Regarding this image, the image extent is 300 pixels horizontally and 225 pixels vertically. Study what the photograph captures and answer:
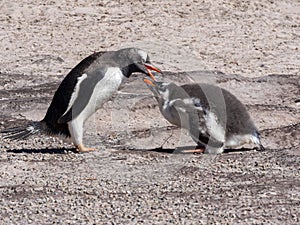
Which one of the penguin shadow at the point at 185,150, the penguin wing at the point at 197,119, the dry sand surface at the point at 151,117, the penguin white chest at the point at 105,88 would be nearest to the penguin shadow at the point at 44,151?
the dry sand surface at the point at 151,117

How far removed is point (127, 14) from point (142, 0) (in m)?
0.65

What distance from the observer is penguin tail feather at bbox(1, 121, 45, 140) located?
32.2ft

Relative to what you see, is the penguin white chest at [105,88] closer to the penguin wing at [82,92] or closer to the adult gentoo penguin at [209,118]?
the penguin wing at [82,92]

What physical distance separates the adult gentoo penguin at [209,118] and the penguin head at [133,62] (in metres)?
0.26

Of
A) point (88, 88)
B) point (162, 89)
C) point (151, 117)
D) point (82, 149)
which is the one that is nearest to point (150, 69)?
point (162, 89)

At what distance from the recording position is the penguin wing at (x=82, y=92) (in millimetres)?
9273

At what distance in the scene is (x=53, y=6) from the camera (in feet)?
52.7

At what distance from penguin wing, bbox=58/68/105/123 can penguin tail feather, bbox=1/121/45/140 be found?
478 millimetres

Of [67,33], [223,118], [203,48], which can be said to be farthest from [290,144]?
[67,33]

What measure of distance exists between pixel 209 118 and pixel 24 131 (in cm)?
197

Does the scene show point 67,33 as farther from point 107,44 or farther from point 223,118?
point 223,118

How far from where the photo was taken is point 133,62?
31.2 ft

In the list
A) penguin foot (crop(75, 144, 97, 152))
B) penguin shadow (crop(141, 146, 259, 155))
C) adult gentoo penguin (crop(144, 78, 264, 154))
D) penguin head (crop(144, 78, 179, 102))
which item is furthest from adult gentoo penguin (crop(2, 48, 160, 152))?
penguin shadow (crop(141, 146, 259, 155))

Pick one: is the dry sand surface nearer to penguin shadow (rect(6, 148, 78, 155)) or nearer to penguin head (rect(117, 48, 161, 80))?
penguin shadow (rect(6, 148, 78, 155))
